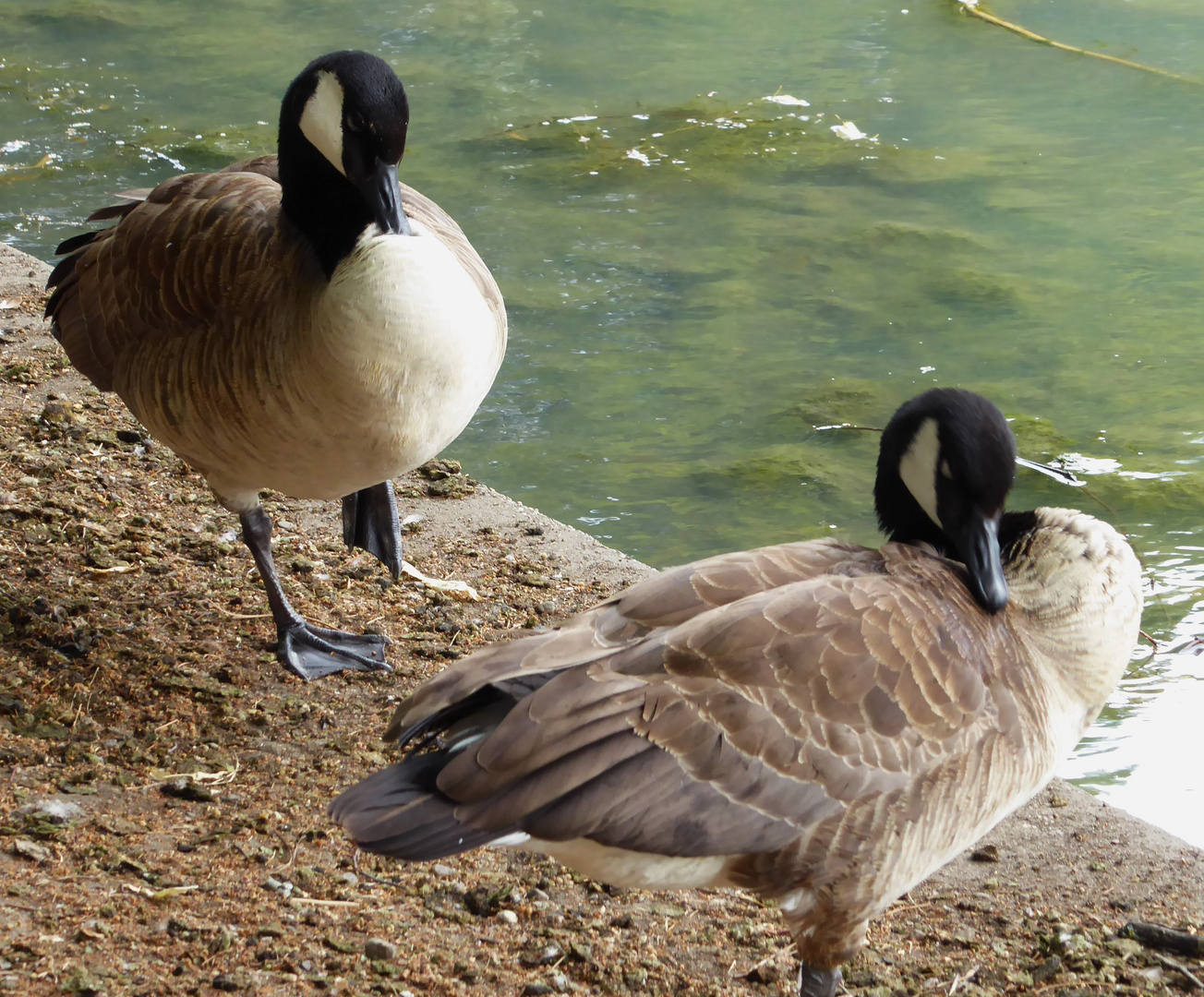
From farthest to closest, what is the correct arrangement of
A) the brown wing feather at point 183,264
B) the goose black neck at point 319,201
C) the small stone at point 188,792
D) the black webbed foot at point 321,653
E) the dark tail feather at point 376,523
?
the dark tail feather at point 376,523, the black webbed foot at point 321,653, the brown wing feather at point 183,264, the goose black neck at point 319,201, the small stone at point 188,792

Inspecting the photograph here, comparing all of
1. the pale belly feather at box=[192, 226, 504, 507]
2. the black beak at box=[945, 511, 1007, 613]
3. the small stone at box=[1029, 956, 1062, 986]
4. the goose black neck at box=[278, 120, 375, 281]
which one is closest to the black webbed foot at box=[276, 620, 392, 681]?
the pale belly feather at box=[192, 226, 504, 507]

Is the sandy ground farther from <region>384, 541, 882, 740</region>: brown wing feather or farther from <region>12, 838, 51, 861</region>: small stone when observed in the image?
<region>384, 541, 882, 740</region>: brown wing feather

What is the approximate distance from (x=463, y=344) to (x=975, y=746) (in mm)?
1756

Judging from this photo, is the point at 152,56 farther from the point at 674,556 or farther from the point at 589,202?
the point at 674,556

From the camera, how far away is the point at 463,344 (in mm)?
3736

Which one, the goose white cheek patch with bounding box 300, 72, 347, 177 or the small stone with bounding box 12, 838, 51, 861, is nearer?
the small stone with bounding box 12, 838, 51, 861

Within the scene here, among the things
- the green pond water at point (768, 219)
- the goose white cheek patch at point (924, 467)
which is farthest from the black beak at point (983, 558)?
the green pond water at point (768, 219)

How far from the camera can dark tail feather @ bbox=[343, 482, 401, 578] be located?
4.56 metres

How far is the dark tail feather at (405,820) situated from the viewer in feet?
7.88

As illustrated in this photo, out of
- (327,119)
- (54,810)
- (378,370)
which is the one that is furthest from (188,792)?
(327,119)

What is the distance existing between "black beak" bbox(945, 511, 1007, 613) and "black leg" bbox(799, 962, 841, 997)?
83 cm

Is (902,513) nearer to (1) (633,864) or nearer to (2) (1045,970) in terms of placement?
(2) (1045,970)

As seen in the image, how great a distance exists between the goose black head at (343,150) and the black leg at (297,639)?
0.95 m

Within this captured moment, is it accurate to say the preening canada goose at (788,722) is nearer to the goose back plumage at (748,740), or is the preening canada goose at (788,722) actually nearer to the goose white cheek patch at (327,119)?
the goose back plumage at (748,740)
